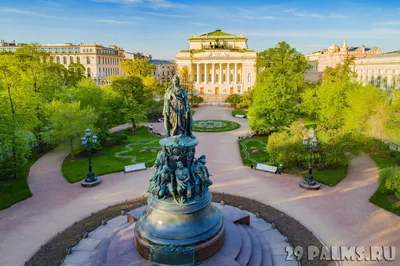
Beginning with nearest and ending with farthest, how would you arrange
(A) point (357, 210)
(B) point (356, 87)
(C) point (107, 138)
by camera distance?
1. (A) point (357, 210)
2. (C) point (107, 138)
3. (B) point (356, 87)

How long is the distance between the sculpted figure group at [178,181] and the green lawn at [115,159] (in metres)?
14.0

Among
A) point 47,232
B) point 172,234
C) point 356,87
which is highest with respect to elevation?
point 356,87

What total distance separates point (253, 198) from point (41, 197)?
1482 cm

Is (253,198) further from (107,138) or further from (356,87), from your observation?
(356,87)

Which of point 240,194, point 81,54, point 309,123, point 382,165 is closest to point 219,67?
point 81,54

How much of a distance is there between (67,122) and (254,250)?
22558 mm

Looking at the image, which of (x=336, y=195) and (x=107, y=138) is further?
(x=107, y=138)

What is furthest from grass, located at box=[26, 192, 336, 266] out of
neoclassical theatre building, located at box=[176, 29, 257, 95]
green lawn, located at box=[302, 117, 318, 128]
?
neoclassical theatre building, located at box=[176, 29, 257, 95]

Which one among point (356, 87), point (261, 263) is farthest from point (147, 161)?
point (356, 87)

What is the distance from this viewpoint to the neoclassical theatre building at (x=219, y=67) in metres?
94.8

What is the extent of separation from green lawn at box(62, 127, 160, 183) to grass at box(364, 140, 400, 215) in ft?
60.7

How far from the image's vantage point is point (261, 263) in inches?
515

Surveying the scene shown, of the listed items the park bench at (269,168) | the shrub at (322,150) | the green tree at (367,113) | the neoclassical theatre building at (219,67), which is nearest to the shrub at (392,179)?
the shrub at (322,150)

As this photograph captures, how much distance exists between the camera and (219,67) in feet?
325
